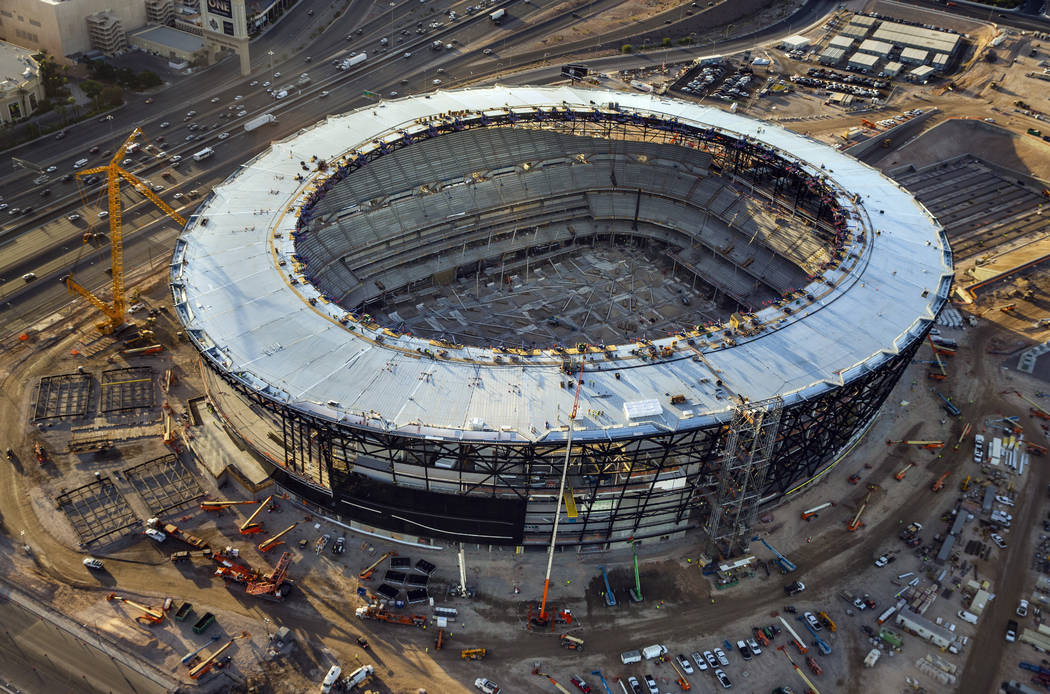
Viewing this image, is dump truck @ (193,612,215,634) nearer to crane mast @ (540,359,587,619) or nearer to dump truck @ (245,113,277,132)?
crane mast @ (540,359,587,619)

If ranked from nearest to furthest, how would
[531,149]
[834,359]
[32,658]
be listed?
[32,658]
[834,359]
[531,149]

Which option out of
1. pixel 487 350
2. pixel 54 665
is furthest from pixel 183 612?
pixel 487 350

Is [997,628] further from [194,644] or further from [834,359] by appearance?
[194,644]

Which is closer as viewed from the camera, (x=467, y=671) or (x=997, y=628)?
(x=467, y=671)

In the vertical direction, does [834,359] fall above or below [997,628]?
above

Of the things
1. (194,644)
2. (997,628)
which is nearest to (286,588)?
(194,644)

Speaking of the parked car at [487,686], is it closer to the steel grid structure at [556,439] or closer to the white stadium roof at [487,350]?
the steel grid structure at [556,439]

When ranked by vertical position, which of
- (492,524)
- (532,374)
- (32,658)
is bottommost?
(32,658)
